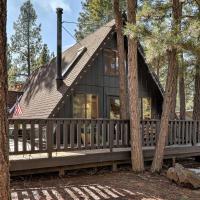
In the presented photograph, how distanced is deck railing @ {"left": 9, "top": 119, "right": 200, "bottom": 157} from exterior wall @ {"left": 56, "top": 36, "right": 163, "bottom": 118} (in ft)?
11.7

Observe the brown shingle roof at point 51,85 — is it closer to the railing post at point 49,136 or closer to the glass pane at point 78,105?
the glass pane at point 78,105

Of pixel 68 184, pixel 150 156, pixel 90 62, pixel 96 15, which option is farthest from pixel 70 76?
pixel 96 15

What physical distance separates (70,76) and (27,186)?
22.1ft

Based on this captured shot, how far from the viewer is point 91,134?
8688 mm

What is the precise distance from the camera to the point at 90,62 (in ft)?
42.9

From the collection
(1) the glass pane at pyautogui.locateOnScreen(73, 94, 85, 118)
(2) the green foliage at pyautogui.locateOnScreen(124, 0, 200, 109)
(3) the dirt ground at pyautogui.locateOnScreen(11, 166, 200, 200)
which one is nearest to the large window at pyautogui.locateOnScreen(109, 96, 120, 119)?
(1) the glass pane at pyautogui.locateOnScreen(73, 94, 85, 118)

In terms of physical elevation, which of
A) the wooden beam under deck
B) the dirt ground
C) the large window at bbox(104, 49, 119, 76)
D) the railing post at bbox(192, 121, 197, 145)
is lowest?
the dirt ground

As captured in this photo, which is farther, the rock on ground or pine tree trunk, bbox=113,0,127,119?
pine tree trunk, bbox=113,0,127,119

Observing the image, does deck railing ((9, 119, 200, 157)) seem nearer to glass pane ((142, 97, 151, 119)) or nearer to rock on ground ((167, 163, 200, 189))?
rock on ground ((167, 163, 200, 189))

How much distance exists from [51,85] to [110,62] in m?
2.81

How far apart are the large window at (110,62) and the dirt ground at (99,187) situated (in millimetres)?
6526

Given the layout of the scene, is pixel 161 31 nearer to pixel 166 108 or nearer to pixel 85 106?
pixel 166 108

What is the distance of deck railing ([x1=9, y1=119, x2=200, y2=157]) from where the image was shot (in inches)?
305

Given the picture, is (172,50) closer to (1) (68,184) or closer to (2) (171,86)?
(2) (171,86)
